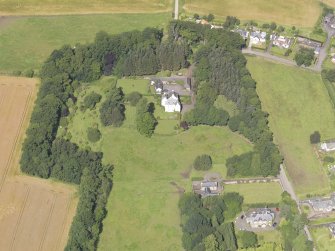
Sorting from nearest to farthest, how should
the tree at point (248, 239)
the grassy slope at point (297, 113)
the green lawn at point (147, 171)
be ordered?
the tree at point (248, 239)
the green lawn at point (147, 171)
the grassy slope at point (297, 113)

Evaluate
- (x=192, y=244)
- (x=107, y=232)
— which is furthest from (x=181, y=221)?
(x=107, y=232)

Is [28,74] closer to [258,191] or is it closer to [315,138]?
[258,191]

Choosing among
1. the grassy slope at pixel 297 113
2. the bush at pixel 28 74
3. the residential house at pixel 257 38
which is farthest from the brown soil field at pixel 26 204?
the residential house at pixel 257 38

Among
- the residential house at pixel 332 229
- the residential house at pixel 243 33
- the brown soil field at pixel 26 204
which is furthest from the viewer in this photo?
the residential house at pixel 243 33

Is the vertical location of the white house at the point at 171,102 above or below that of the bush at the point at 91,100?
above

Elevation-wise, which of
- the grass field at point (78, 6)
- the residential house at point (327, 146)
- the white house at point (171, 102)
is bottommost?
the white house at point (171, 102)

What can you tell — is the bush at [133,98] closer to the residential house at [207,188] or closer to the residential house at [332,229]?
the residential house at [207,188]

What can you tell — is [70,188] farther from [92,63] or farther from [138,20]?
[138,20]
